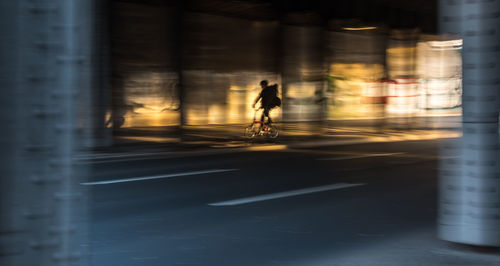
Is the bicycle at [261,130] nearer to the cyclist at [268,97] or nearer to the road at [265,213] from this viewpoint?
the cyclist at [268,97]

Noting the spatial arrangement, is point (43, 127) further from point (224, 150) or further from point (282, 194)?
point (224, 150)

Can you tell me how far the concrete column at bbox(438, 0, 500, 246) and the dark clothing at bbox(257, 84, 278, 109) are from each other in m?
12.9

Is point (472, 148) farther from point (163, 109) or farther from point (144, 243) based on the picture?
point (163, 109)

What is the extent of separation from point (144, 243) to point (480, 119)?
9.94 feet

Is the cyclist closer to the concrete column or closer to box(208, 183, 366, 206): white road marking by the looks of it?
box(208, 183, 366, 206): white road marking

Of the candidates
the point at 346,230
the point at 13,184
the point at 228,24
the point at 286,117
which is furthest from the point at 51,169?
the point at 286,117

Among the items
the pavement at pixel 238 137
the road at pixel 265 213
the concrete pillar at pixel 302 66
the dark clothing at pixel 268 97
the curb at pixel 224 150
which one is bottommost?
the road at pixel 265 213

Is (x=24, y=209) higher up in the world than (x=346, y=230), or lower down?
higher up

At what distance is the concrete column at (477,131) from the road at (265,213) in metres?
0.32

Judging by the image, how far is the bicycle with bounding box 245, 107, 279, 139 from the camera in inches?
744

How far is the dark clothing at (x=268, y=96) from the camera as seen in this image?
59.8ft

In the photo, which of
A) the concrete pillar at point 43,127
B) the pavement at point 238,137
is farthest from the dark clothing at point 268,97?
the concrete pillar at point 43,127

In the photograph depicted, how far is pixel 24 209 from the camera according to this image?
1.85 m

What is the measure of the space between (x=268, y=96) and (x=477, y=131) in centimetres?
1328
